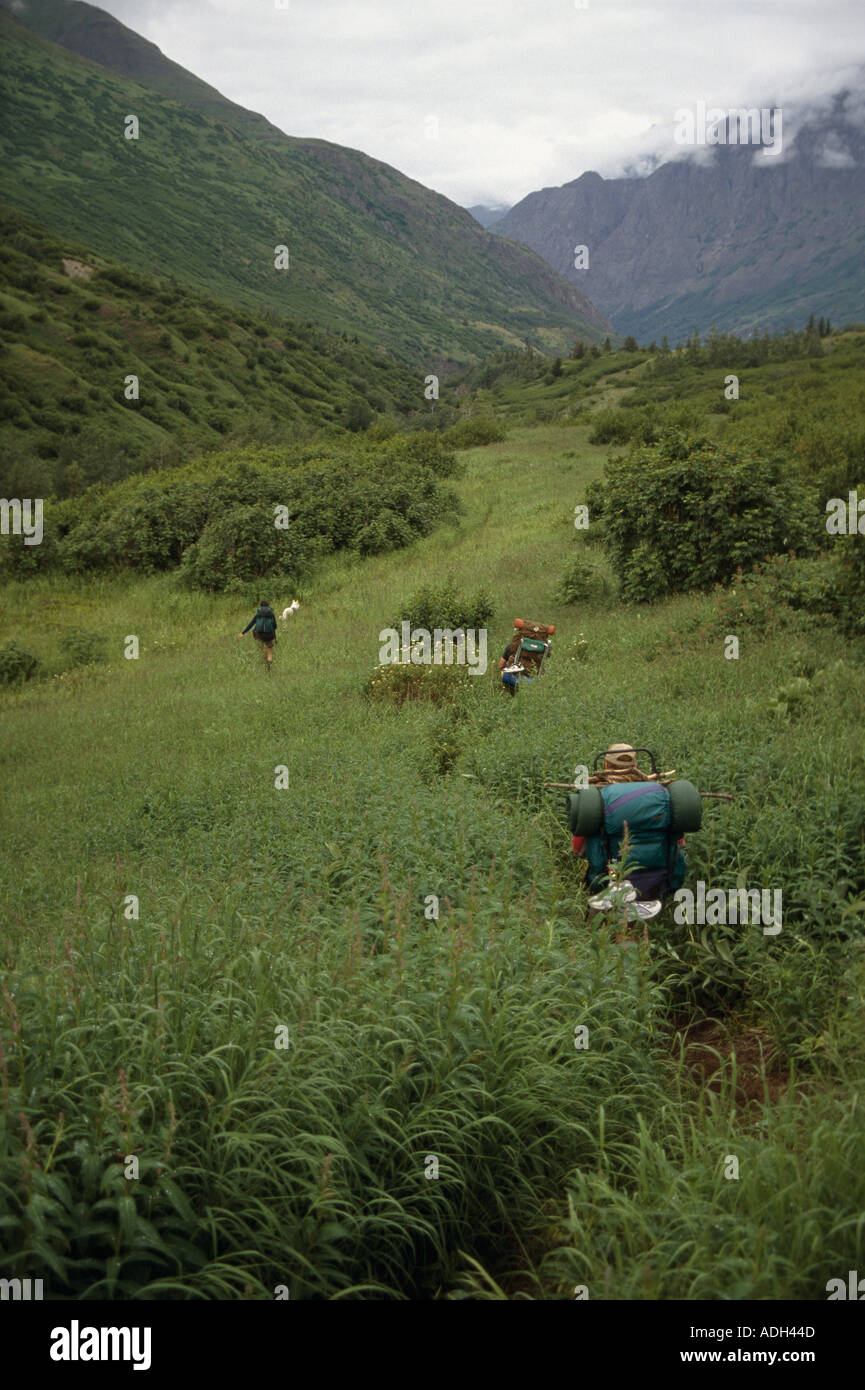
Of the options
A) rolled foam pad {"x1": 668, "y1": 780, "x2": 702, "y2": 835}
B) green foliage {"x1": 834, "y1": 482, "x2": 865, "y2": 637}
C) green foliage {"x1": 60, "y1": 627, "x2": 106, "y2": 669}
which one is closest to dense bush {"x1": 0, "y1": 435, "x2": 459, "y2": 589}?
green foliage {"x1": 60, "y1": 627, "x2": 106, "y2": 669}

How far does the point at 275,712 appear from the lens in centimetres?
1184

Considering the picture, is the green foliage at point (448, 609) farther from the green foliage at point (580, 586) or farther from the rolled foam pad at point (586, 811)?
the rolled foam pad at point (586, 811)

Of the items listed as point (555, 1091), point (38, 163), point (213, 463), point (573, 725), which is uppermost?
point (38, 163)

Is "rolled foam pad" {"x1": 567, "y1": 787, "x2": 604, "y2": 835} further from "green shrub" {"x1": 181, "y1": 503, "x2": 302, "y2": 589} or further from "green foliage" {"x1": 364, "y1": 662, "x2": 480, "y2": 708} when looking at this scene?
"green shrub" {"x1": 181, "y1": 503, "x2": 302, "y2": 589}

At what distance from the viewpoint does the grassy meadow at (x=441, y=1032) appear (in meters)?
2.54

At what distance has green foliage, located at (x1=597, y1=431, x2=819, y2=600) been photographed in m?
14.2

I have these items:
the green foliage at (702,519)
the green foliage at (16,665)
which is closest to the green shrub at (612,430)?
the green foliage at (702,519)

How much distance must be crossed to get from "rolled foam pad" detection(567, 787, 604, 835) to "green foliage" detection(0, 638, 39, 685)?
16015mm

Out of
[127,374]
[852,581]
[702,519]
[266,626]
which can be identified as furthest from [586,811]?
[127,374]

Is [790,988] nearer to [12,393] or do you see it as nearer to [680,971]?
[680,971]

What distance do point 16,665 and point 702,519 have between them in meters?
14.8

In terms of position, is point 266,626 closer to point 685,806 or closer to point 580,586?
point 580,586

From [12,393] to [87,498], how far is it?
41503 millimetres

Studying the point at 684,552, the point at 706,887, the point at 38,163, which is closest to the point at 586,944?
the point at 706,887
